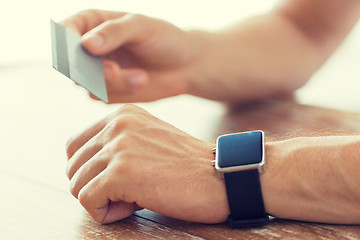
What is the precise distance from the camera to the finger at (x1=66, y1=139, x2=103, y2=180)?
894 mm

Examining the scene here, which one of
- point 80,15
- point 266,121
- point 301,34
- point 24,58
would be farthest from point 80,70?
point 24,58

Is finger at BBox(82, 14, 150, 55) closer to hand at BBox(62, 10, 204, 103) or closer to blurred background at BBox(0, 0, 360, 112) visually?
hand at BBox(62, 10, 204, 103)

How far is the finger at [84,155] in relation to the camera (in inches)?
35.2

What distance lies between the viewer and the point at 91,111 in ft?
4.87

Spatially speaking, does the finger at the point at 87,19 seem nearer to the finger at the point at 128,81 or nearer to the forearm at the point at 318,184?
the finger at the point at 128,81

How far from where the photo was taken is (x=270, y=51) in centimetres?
157

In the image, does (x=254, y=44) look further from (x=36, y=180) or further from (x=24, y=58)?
(x=24, y=58)

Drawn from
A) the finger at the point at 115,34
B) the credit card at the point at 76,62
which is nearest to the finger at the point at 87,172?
the credit card at the point at 76,62

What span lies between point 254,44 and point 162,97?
313mm

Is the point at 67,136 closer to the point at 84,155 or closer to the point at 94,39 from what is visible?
the point at 94,39

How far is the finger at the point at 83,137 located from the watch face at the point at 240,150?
230mm

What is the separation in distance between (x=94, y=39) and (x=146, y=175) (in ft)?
1.50

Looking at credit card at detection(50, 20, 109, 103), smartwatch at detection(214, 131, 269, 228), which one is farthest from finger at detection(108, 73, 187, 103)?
smartwatch at detection(214, 131, 269, 228)

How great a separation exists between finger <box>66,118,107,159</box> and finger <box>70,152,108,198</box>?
92mm
